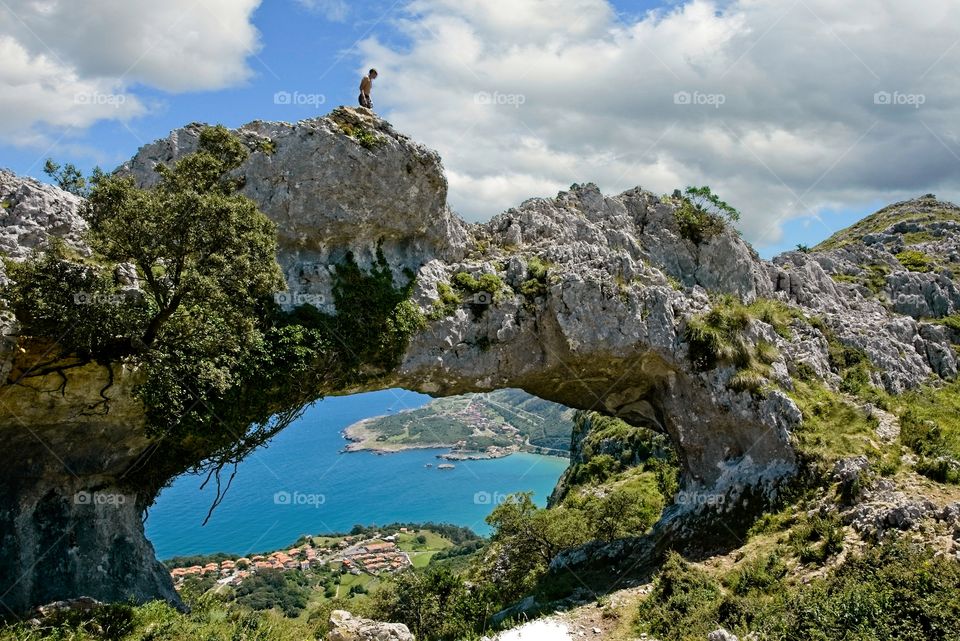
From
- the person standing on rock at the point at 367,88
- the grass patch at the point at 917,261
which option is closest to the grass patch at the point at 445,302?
the person standing on rock at the point at 367,88

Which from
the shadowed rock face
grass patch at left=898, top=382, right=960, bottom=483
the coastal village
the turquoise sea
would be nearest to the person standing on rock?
the shadowed rock face

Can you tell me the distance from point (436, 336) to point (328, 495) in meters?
110

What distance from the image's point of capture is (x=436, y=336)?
59.8ft

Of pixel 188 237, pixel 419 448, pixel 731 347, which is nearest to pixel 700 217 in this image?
pixel 731 347

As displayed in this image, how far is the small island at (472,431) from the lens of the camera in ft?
486

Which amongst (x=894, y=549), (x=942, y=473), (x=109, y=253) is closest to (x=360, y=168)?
(x=109, y=253)

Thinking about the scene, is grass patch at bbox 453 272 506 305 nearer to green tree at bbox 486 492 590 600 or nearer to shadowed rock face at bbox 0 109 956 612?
shadowed rock face at bbox 0 109 956 612

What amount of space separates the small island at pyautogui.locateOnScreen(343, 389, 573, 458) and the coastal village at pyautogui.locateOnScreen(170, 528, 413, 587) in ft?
188

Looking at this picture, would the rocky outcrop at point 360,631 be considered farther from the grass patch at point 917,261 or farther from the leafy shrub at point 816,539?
the grass patch at point 917,261

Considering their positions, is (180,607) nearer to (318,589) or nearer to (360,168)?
(360,168)

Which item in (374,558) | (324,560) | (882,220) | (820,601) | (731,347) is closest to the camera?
(820,601)

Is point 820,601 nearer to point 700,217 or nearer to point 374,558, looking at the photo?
point 700,217

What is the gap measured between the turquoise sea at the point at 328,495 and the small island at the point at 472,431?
5047 mm

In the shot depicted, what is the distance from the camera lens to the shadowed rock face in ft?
44.7
